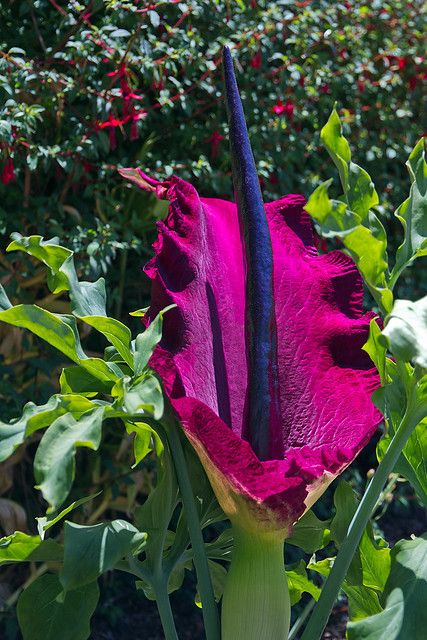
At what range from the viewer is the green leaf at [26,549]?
0.85 m

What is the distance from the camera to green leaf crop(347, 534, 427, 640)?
752mm

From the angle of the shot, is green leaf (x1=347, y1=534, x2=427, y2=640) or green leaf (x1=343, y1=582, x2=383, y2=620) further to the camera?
green leaf (x1=343, y1=582, x2=383, y2=620)

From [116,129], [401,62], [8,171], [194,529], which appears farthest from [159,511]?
[401,62]

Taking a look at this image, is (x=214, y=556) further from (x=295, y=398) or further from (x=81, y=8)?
(x=81, y=8)

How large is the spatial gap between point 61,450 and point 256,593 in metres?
0.23

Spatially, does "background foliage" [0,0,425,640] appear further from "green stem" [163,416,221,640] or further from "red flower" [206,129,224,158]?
"green stem" [163,416,221,640]

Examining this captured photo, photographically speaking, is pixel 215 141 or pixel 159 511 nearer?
pixel 159 511

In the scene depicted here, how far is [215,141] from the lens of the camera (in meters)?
1.93

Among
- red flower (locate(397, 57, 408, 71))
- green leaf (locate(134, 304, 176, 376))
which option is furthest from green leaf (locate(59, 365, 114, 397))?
red flower (locate(397, 57, 408, 71))

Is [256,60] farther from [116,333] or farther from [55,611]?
[55,611]

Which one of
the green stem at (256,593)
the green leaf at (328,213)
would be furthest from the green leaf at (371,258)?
the green stem at (256,593)

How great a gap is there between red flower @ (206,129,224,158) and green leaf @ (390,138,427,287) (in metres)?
1.06

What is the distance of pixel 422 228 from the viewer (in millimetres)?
885

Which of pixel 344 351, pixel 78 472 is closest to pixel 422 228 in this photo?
pixel 344 351
